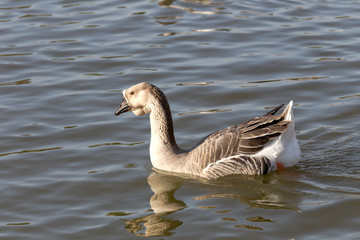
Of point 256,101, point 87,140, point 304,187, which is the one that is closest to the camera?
point 304,187

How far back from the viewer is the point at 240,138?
32.9ft

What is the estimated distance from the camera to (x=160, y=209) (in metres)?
9.27

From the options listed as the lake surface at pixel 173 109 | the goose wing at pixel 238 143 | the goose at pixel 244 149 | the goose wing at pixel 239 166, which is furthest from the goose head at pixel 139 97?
the goose wing at pixel 239 166

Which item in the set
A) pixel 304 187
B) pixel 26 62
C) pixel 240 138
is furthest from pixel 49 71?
pixel 304 187

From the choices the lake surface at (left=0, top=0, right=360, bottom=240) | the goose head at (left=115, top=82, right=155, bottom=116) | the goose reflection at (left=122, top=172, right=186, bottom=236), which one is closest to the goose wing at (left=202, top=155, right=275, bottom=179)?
the lake surface at (left=0, top=0, right=360, bottom=240)

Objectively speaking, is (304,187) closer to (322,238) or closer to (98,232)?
(322,238)

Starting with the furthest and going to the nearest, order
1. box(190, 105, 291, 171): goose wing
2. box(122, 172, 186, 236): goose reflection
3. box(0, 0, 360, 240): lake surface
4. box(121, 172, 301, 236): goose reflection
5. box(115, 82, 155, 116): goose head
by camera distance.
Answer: box(115, 82, 155, 116): goose head → box(190, 105, 291, 171): goose wing → box(0, 0, 360, 240): lake surface → box(121, 172, 301, 236): goose reflection → box(122, 172, 186, 236): goose reflection

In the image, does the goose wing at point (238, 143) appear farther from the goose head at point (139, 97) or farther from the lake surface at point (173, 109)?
the goose head at point (139, 97)

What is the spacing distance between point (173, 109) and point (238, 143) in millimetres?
2672

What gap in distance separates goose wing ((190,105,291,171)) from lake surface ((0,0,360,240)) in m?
0.29

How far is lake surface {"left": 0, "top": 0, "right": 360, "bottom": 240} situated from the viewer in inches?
351

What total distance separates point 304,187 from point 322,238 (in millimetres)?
1462

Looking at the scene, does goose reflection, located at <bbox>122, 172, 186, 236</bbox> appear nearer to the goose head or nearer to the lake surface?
the lake surface

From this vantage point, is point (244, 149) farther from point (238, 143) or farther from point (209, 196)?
point (209, 196)
